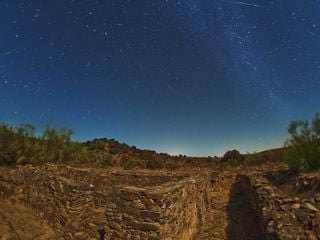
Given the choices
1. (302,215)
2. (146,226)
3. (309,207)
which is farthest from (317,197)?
(146,226)

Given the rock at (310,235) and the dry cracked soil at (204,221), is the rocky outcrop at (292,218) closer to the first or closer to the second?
the rock at (310,235)

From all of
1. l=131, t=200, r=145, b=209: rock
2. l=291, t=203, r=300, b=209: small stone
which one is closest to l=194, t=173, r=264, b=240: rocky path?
l=291, t=203, r=300, b=209: small stone

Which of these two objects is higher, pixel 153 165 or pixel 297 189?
pixel 153 165

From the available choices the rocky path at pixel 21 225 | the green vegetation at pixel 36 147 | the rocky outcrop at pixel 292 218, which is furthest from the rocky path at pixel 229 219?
the green vegetation at pixel 36 147

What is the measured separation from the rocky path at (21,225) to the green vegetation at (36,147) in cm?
545

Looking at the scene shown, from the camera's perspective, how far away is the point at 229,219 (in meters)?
11.2

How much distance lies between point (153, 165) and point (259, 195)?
15.7 m

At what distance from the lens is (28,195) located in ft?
29.5

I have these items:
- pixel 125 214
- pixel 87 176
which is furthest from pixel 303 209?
pixel 87 176

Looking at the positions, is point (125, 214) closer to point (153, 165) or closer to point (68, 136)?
point (68, 136)

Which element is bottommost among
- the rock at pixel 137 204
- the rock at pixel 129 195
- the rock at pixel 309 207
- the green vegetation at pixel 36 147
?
the rock at pixel 309 207

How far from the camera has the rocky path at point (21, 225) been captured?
725cm

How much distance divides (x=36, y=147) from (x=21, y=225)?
8.79 meters

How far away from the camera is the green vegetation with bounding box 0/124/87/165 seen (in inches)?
546
